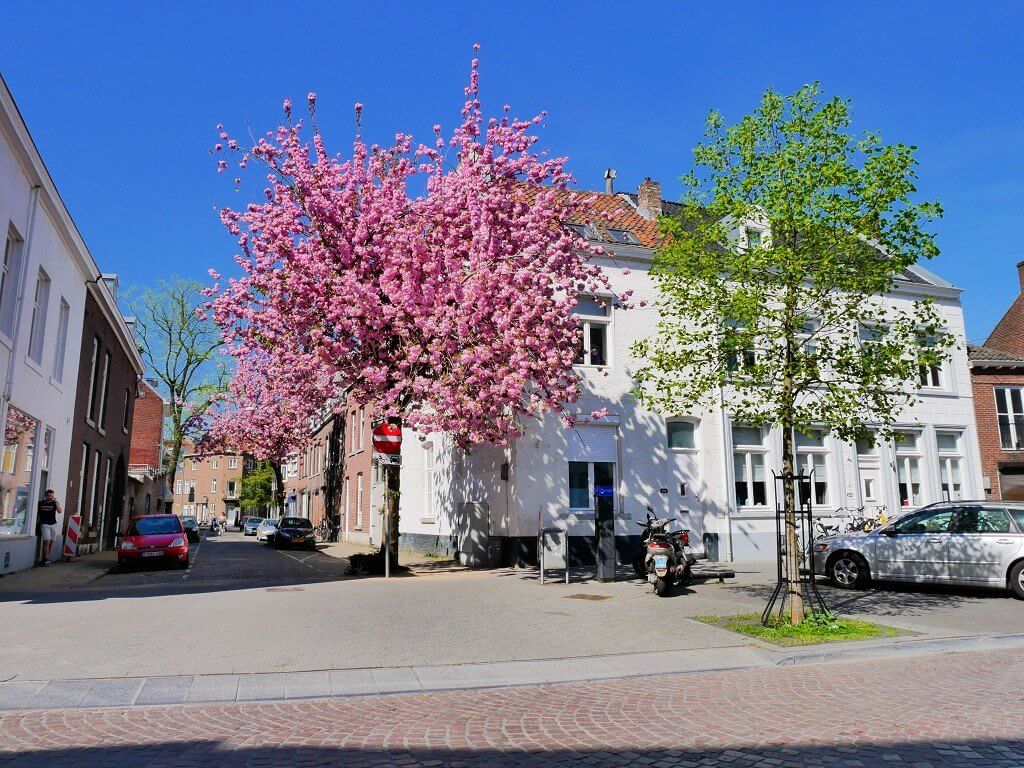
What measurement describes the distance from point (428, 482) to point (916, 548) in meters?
14.2

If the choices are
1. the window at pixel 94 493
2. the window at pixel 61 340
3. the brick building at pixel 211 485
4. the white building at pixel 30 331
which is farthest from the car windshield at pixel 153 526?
the brick building at pixel 211 485

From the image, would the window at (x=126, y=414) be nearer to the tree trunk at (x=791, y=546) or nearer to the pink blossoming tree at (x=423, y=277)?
the pink blossoming tree at (x=423, y=277)

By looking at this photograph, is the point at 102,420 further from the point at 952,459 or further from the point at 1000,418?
the point at 1000,418

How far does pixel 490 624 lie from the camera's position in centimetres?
1002

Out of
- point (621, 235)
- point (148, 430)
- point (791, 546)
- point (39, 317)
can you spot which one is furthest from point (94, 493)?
point (148, 430)

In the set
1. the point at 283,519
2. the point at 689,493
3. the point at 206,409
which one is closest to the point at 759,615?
the point at 689,493

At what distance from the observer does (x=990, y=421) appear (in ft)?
102

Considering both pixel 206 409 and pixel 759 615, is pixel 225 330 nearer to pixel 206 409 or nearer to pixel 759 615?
pixel 759 615

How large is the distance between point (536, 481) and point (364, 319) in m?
6.44

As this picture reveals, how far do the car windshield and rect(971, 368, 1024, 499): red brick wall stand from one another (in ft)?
97.5

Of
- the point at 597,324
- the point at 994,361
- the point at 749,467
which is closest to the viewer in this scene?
the point at 597,324

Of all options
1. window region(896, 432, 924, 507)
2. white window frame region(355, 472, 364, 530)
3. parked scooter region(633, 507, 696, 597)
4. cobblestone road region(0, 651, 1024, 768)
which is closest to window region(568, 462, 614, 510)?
parked scooter region(633, 507, 696, 597)

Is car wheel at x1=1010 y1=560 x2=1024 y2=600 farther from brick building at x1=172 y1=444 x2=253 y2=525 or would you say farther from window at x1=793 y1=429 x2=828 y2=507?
brick building at x1=172 y1=444 x2=253 y2=525

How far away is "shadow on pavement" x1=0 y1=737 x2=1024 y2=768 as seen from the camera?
184 inches
